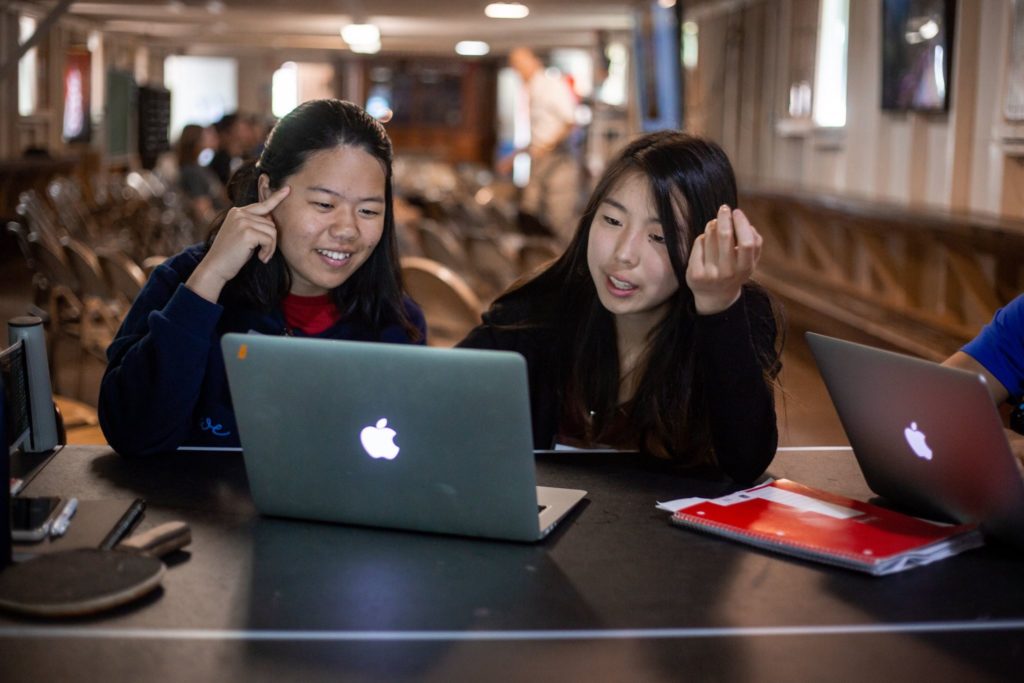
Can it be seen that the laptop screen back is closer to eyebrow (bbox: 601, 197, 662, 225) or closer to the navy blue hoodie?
the navy blue hoodie

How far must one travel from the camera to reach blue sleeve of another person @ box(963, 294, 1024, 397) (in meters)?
2.16

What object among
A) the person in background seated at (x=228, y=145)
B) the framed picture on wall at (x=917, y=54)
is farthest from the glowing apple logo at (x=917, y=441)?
the person in background seated at (x=228, y=145)

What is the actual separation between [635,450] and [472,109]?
24.6 metres

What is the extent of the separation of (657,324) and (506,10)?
36.7ft

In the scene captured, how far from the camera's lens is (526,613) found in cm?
128

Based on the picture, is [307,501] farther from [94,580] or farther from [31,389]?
[31,389]

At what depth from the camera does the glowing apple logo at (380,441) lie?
146cm

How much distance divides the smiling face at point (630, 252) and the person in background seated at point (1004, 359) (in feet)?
1.98

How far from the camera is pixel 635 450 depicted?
6.66 ft

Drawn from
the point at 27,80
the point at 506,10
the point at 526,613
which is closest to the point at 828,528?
the point at 526,613

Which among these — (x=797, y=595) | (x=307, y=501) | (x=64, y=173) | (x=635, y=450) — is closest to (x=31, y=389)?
(x=307, y=501)

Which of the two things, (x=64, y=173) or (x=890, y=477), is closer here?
(x=890, y=477)

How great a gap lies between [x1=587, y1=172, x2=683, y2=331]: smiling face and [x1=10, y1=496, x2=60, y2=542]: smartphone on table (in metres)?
0.89

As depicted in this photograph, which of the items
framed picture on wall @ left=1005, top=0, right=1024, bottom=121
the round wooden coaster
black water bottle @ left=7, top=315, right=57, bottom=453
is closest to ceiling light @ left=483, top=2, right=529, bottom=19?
framed picture on wall @ left=1005, top=0, right=1024, bottom=121
